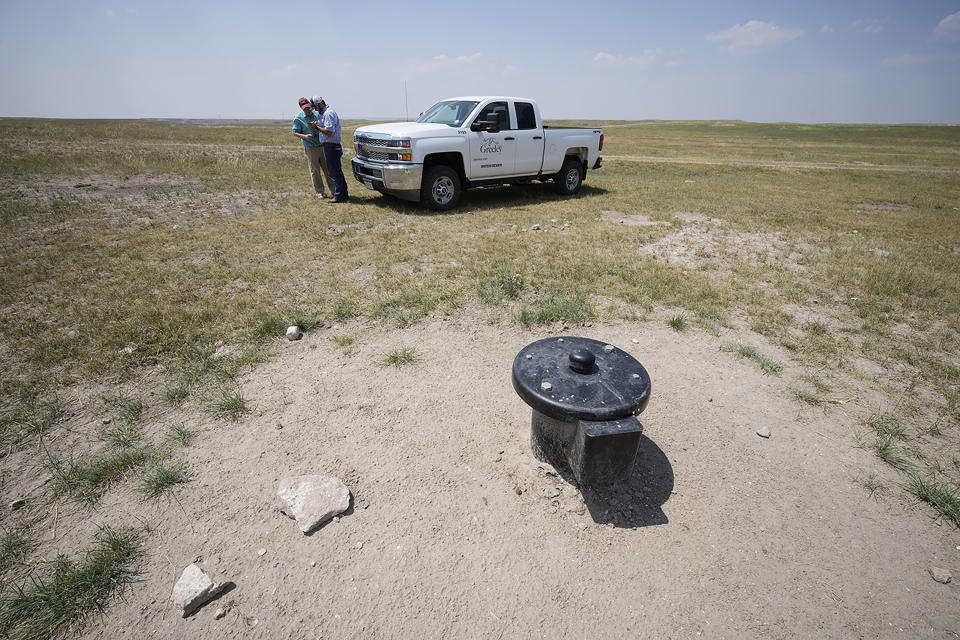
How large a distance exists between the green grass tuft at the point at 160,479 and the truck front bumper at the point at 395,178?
21.2 feet

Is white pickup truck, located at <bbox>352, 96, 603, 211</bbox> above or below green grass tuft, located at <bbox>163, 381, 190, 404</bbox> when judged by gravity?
above

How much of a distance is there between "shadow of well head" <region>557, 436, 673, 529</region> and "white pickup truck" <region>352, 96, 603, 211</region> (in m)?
6.84

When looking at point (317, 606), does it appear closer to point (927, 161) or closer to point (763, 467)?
point (763, 467)

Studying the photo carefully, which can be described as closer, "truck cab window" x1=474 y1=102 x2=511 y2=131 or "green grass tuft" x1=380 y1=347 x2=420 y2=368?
"green grass tuft" x1=380 y1=347 x2=420 y2=368

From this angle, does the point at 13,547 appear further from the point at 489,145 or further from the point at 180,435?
the point at 489,145

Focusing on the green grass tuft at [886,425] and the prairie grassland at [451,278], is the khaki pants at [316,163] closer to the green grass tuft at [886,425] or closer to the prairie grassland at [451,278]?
the prairie grassland at [451,278]

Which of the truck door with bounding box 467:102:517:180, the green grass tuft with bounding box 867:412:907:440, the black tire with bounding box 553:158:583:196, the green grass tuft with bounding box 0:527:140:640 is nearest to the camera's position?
the green grass tuft with bounding box 0:527:140:640

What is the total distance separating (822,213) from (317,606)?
11.9 metres

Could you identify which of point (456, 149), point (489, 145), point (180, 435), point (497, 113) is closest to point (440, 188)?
point (456, 149)

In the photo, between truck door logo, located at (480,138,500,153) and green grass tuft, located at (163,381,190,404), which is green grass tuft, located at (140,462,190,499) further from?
truck door logo, located at (480,138,500,153)

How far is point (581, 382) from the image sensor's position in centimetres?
238

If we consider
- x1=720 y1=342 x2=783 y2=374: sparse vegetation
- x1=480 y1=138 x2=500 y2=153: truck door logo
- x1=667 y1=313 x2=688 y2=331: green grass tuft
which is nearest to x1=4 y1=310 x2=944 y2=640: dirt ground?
x1=720 y1=342 x2=783 y2=374: sparse vegetation

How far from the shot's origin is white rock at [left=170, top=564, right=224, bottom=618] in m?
1.86

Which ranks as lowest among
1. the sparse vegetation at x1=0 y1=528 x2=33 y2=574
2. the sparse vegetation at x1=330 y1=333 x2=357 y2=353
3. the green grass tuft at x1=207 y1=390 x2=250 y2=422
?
the sparse vegetation at x1=0 y1=528 x2=33 y2=574
